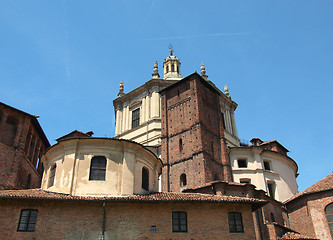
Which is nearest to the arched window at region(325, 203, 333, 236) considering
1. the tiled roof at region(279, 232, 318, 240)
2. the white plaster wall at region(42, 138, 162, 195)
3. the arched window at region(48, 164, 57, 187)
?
the tiled roof at region(279, 232, 318, 240)

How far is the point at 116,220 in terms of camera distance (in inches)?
770

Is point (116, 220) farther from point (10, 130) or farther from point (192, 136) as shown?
point (10, 130)

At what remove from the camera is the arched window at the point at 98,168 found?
861 inches

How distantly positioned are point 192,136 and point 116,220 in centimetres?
1552

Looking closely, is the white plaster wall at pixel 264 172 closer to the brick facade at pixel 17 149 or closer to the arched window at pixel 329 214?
the arched window at pixel 329 214

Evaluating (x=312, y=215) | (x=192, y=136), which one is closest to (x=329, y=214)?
(x=312, y=215)

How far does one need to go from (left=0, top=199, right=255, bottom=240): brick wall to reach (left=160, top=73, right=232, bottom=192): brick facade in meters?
9.82

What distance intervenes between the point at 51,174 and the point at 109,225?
248 inches

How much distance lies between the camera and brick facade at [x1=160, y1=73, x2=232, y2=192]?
31844 millimetres

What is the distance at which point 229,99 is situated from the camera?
1854 inches

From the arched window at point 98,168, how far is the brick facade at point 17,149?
35.4 feet

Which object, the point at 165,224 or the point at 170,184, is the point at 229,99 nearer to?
the point at 170,184

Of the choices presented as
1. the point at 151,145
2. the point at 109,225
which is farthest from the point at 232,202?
the point at 151,145

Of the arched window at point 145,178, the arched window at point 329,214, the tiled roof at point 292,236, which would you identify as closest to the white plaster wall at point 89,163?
the arched window at point 145,178
